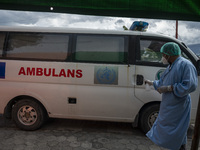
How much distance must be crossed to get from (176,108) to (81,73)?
200 cm

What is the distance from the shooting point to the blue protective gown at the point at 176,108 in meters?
2.19

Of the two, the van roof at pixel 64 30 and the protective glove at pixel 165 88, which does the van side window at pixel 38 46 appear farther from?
the protective glove at pixel 165 88

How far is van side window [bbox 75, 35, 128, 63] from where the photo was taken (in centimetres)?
371

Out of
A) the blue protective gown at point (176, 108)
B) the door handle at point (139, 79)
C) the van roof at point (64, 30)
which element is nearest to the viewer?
the blue protective gown at point (176, 108)

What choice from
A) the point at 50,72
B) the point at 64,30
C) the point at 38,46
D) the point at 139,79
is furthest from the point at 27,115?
the point at 139,79

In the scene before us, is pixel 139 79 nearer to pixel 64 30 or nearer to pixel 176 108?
pixel 176 108

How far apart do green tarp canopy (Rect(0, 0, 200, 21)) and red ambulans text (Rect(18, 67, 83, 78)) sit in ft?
4.99

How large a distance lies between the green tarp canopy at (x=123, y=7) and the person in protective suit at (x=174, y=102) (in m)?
0.42

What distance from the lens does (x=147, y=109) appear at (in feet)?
12.1

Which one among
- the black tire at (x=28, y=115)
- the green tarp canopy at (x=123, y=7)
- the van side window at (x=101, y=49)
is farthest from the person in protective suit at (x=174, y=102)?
the black tire at (x=28, y=115)

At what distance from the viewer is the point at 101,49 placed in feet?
12.3

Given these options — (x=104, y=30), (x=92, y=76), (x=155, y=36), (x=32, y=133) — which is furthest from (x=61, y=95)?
(x=155, y=36)

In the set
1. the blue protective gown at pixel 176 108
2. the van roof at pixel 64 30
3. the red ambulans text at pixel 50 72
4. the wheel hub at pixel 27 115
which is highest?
the van roof at pixel 64 30

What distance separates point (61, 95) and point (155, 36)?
2.28 m
